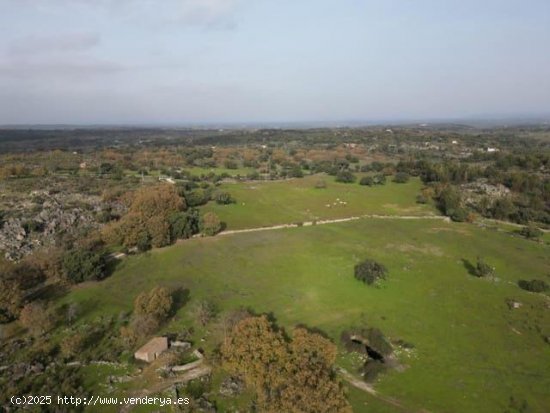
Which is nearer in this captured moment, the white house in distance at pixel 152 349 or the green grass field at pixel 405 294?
the green grass field at pixel 405 294

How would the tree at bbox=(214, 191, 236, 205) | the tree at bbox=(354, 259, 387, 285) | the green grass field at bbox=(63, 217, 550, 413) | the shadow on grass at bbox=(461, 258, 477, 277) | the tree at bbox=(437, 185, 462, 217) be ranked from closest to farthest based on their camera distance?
the green grass field at bbox=(63, 217, 550, 413) < the tree at bbox=(354, 259, 387, 285) < the shadow on grass at bbox=(461, 258, 477, 277) < the tree at bbox=(437, 185, 462, 217) < the tree at bbox=(214, 191, 236, 205)

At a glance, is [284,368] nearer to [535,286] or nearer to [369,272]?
[369,272]

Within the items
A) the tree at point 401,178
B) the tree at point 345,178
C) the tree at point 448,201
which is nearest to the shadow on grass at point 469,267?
the tree at point 448,201

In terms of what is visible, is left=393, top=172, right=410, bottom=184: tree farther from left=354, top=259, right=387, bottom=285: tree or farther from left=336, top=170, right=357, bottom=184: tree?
left=354, top=259, right=387, bottom=285: tree

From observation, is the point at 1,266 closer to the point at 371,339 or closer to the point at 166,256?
the point at 166,256

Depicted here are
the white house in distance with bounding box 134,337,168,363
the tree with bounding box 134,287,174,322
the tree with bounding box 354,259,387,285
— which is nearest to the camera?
the white house in distance with bounding box 134,337,168,363

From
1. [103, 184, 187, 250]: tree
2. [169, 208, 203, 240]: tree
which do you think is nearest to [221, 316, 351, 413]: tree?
[103, 184, 187, 250]: tree

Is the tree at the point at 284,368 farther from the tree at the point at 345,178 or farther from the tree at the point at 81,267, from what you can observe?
the tree at the point at 345,178

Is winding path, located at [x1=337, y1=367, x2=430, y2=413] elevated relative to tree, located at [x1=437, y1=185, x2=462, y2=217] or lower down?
lower down
